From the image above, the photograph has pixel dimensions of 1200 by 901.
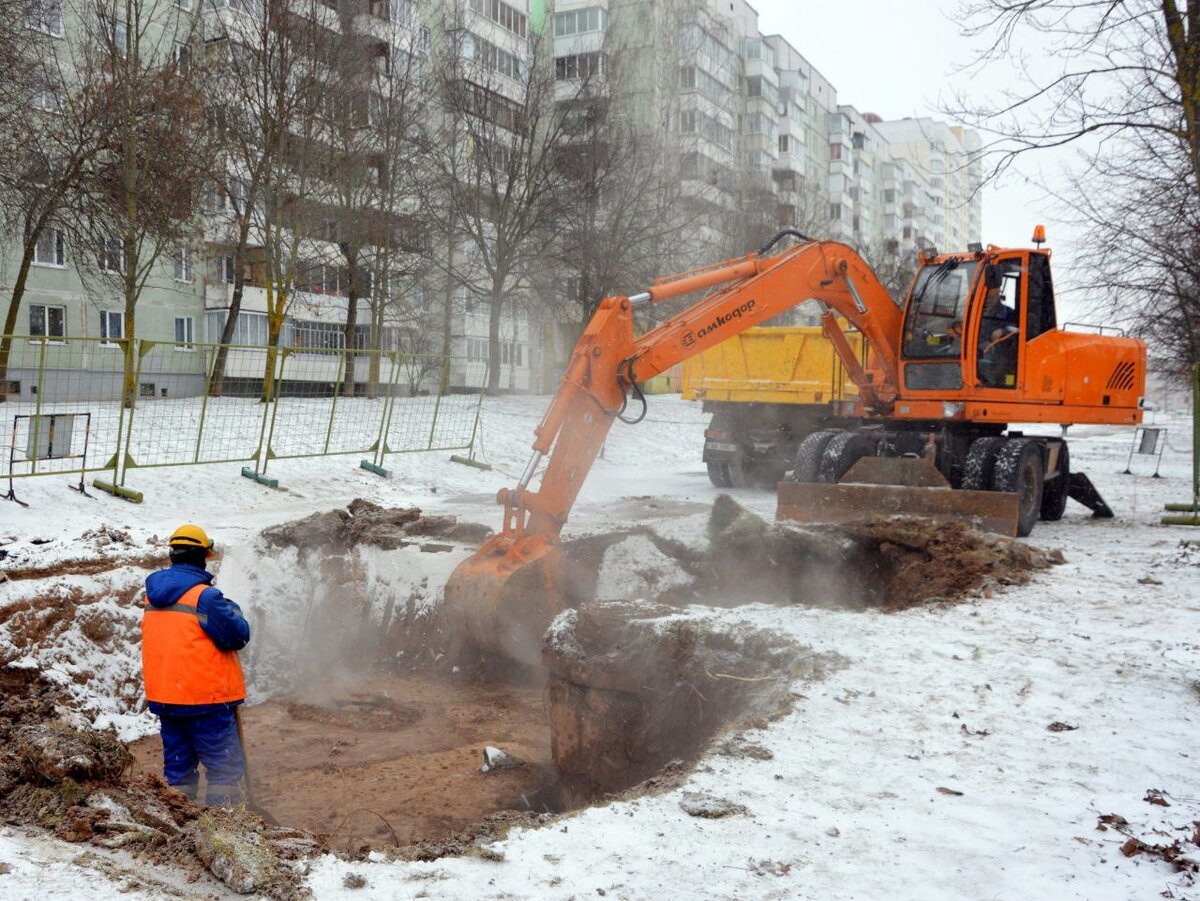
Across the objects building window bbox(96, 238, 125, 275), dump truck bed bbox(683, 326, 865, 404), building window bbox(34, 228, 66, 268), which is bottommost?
dump truck bed bbox(683, 326, 865, 404)

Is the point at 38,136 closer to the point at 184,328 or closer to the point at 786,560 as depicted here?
the point at 786,560

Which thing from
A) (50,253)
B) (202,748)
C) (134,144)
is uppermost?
(134,144)

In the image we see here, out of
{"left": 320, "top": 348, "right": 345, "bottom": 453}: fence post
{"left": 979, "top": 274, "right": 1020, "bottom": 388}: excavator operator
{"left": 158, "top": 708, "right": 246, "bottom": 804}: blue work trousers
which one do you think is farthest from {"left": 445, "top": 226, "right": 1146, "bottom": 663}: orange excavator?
{"left": 320, "top": 348, "right": 345, "bottom": 453}: fence post

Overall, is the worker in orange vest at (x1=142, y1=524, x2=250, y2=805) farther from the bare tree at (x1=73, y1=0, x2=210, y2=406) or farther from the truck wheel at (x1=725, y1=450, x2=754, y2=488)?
the bare tree at (x1=73, y1=0, x2=210, y2=406)

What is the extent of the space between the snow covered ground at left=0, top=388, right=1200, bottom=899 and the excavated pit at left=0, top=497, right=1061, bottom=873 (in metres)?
0.29

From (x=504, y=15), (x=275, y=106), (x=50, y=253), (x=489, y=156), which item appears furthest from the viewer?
(x=504, y=15)

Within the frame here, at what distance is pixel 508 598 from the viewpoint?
657cm

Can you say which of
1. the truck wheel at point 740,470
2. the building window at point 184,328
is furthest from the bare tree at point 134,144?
the building window at point 184,328

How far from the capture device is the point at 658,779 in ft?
13.5

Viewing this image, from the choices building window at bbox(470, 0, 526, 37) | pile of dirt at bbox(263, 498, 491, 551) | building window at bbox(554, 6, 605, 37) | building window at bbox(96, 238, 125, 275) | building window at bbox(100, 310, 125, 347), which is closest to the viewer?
pile of dirt at bbox(263, 498, 491, 551)

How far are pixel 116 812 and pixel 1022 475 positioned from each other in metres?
9.14

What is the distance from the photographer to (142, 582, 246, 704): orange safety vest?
14.8 ft

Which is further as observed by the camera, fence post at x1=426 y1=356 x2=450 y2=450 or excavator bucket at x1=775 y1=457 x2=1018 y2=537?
fence post at x1=426 y1=356 x2=450 y2=450

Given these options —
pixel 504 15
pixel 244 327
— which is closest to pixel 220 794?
pixel 244 327
